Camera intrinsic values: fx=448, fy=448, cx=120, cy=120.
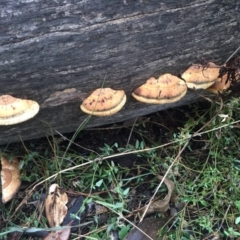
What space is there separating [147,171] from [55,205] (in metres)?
0.64

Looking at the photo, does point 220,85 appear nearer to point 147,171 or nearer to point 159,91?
point 159,91

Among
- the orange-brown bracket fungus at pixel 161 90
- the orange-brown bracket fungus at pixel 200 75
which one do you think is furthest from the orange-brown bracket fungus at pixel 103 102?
the orange-brown bracket fungus at pixel 200 75

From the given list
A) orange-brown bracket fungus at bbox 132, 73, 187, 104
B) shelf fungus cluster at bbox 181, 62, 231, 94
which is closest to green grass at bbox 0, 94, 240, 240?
shelf fungus cluster at bbox 181, 62, 231, 94

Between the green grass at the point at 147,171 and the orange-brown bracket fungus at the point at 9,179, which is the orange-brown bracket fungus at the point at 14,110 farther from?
the orange-brown bracket fungus at the point at 9,179

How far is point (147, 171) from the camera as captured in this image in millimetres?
2902

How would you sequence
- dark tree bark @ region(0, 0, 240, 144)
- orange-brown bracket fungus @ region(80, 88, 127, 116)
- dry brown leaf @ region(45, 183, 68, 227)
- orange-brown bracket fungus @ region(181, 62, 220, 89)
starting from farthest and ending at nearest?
1. dry brown leaf @ region(45, 183, 68, 227)
2. orange-brown bracket fungus @ region(181, 62, 220, 89)
3. orange-brown bracket fungus @ region(80, 88, 127, 116)
4. dark tree bark @ region(0, 0, 240, 144)

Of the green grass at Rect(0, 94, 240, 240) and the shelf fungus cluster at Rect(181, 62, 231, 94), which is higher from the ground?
the shelf fungus cluster at Rect(181, 62, 231, 94)

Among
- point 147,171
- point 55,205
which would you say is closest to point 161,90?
point 147,171

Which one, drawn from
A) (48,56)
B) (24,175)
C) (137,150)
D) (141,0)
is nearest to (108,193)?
(137,150)

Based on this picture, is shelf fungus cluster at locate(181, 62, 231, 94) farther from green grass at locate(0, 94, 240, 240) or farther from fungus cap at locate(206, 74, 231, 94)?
green grass at locate(0, 94, 240, 240)

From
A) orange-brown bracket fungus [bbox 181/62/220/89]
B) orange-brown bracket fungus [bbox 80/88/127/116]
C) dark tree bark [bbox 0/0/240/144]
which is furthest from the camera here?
orange-brown bracket fungus [bbox 181/62/220/89]

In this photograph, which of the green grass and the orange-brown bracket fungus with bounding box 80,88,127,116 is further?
the green grass

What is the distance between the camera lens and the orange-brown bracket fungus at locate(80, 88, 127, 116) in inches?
93.4

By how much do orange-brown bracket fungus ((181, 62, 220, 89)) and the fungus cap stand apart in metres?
0.11
